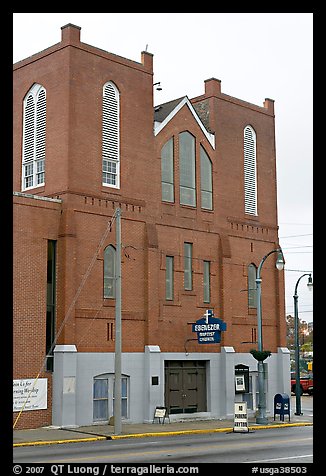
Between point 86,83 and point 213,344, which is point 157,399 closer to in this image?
point 213,344

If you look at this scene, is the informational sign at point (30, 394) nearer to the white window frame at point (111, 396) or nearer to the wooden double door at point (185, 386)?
the white window frame at point (111, 396)

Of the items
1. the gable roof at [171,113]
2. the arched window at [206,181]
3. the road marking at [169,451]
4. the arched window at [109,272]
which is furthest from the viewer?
the arched window at [206,181]

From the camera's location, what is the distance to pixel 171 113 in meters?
34.4

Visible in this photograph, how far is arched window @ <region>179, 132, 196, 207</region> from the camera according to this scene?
34.7 metres

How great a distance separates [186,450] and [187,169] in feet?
56.4

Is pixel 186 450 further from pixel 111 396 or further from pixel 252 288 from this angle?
pixel 252 288

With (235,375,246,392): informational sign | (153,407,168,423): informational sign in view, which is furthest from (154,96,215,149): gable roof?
(153,407,168,423): informational sign

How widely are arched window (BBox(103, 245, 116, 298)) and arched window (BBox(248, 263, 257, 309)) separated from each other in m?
9.19

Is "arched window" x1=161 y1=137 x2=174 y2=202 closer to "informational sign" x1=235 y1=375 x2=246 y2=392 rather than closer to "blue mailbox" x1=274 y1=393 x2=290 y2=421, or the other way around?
"informational sign" x1=235 y1=375 x2=246 y2=392

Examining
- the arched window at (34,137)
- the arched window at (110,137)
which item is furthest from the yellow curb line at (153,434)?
the arched window at (34,137)

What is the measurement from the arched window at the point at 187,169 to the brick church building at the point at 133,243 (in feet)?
0.31

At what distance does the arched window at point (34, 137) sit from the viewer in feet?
104

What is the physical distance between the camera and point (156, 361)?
31.4 m
